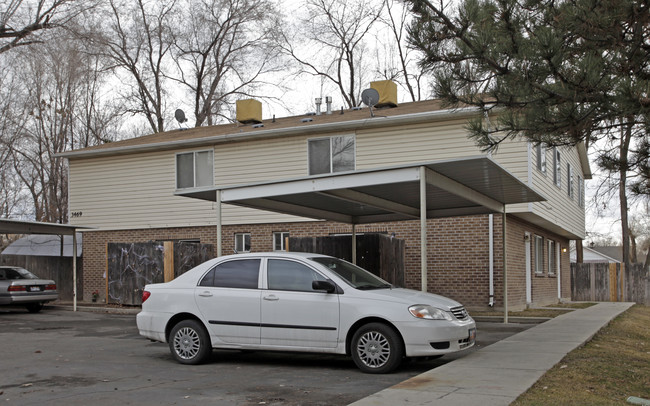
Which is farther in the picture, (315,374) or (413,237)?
(413,237)

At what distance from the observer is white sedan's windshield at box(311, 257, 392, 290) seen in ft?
31.0

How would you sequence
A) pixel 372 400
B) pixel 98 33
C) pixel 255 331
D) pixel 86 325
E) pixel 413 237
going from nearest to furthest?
pixel 372 400 < pixel 255 331 < pixel 86 325 < pixel 413 237 < pixel 98 33

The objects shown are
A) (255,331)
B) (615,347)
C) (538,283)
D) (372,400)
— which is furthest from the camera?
(538,283)

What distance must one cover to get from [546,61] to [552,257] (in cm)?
2036

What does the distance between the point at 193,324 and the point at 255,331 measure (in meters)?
0.96

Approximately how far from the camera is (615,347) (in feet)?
37.1

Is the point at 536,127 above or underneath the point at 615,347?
above

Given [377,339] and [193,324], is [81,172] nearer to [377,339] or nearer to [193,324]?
[193,324]

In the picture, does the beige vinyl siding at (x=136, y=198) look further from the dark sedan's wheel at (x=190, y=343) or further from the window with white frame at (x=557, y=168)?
the dark sedan's wheel at (x=190, y=343)

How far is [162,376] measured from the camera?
28.6 ft

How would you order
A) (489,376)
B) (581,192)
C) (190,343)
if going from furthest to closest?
(581,192) < (190,343) < (489,376)

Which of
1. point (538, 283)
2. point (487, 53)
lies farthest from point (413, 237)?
point (487, 53)

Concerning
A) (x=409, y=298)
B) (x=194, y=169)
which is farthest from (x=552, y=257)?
(x=409, y=298)

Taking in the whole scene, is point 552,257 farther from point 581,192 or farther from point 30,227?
point 30,227
